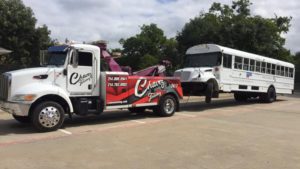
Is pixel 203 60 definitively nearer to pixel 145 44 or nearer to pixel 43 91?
pixel 43 91

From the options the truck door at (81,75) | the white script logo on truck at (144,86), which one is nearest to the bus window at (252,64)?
the white script logo on truck at (144,86)

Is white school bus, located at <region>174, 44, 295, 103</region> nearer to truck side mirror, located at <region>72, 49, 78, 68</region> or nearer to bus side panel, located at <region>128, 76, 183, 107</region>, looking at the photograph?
bus side panel, located at <region>128, 76, 183, 107</region>

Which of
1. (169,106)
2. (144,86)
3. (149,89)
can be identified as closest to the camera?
(144,86)

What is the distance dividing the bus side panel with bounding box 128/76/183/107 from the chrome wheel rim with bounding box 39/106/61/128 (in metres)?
2.91

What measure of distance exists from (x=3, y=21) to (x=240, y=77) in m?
21.8

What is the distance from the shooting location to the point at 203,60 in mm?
17969

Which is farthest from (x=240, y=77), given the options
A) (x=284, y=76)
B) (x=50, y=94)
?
(x=50, y=94)

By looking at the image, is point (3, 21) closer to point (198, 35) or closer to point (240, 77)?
point (198, 35)

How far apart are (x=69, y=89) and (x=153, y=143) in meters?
3.36

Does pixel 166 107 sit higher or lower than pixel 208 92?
lower

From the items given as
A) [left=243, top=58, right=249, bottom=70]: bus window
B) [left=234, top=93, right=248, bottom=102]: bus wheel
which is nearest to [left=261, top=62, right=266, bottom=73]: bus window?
[left=243, top=58, right=249, bottom=70]: bus window

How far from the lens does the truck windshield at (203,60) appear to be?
17578 mm

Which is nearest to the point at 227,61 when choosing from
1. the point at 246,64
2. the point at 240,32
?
the point at 246,64

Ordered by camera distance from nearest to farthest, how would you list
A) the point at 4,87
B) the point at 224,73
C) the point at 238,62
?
the point at 4,87, the point at 224,73, the point at 238,62
